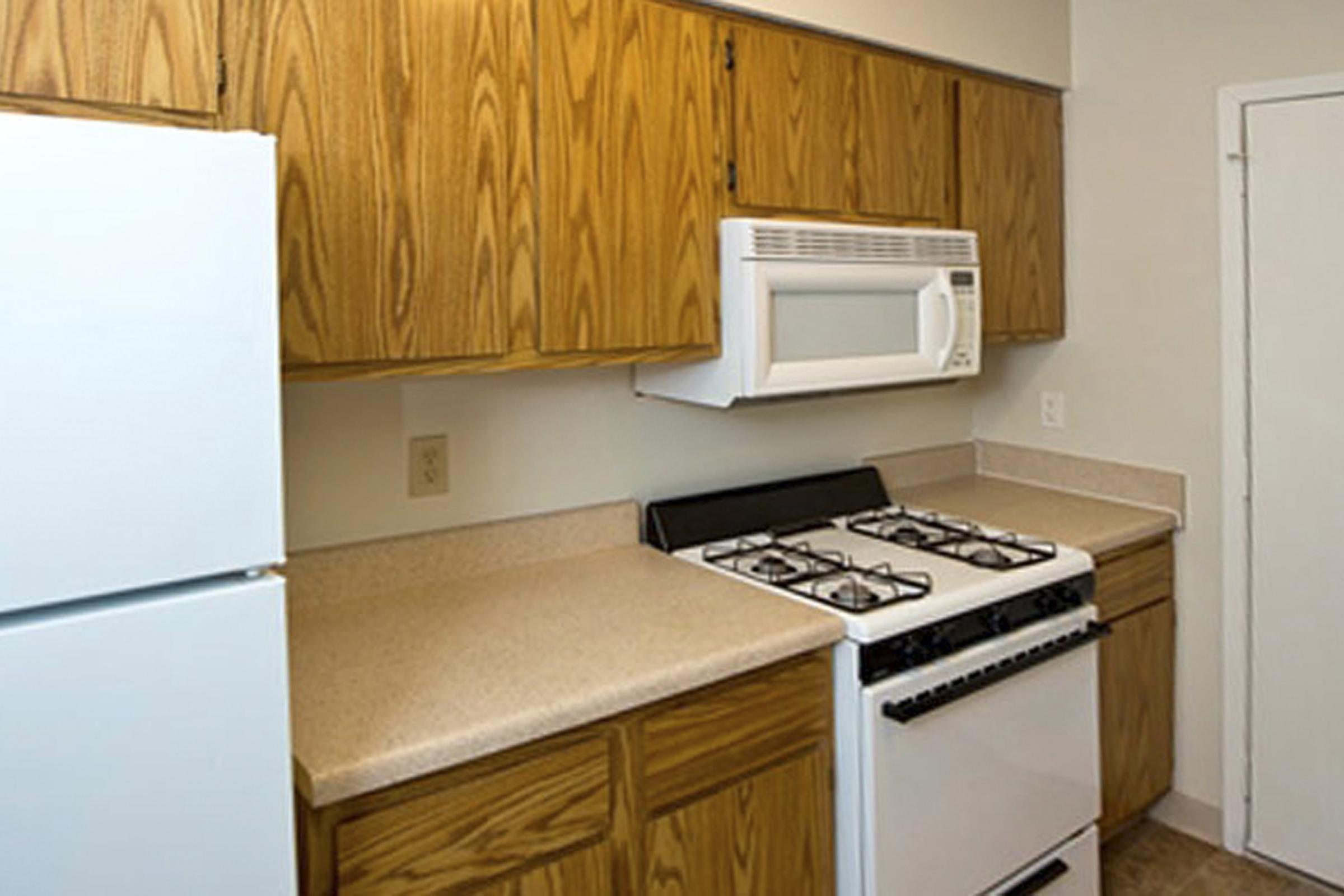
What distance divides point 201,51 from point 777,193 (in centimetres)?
114

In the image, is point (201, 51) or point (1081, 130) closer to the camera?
point (201, 51)

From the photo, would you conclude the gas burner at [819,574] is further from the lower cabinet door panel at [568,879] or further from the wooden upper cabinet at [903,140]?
the wooden upper cabinet at [903,140]

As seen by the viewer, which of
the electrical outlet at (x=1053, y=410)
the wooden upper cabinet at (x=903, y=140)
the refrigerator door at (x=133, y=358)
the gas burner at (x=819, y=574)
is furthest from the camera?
the electrical outlet at (x=1053, y=410)

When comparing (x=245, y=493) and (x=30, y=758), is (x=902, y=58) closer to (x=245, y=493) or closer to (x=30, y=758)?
(x=245, y=493)

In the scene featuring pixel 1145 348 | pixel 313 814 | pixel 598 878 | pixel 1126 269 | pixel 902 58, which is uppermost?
pixel 902 58

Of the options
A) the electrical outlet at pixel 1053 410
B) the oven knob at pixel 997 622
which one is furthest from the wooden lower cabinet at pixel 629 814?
the electrical outlet at pixel 1053 410

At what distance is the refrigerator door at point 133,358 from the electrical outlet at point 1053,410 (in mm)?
2417

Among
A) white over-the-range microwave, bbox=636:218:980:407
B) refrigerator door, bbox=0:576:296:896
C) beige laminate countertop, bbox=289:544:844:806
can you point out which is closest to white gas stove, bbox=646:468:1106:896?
beige laminate countertop, bbox=289:544:844:806

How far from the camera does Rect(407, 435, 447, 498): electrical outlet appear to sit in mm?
1937

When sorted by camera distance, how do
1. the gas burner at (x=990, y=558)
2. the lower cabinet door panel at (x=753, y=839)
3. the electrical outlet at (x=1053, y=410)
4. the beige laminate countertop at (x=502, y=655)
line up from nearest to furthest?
the beige laminate countertop at (x=502, y=655) < the lower cabinet door panel at (x=753, y=839) < the gas burner at (x=990, y=558) < the electrical outlet at (x=1053, y=410)

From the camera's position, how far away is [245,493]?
0.97 meters

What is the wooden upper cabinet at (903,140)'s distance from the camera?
224 centimetres

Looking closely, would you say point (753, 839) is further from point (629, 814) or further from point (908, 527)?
point (908, 527)

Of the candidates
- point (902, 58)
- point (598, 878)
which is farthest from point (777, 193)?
point (598, 878)
